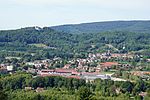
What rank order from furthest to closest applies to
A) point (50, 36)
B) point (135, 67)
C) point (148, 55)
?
point (50, 36)
point (148, 55)
point (135, 67)

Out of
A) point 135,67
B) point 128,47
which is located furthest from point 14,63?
point 128,47

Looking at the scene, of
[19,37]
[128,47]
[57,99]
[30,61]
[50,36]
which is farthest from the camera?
[50,36]

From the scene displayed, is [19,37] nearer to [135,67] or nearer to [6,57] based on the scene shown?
[6,57]

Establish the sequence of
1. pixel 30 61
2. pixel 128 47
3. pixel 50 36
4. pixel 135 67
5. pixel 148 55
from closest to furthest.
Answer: pixel 135 67, pixel 30 61, pixel 148 55, pixel 128 47, pixel 50 36

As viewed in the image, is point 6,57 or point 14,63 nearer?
point 14,63

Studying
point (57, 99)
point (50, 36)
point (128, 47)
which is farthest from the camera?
point (50, 36)

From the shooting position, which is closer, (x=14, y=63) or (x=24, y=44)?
(x=14, y=63)

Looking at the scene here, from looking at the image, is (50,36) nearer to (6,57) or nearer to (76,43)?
(76,43)

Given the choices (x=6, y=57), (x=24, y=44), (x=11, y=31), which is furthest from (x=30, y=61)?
(x=11, y=31)
